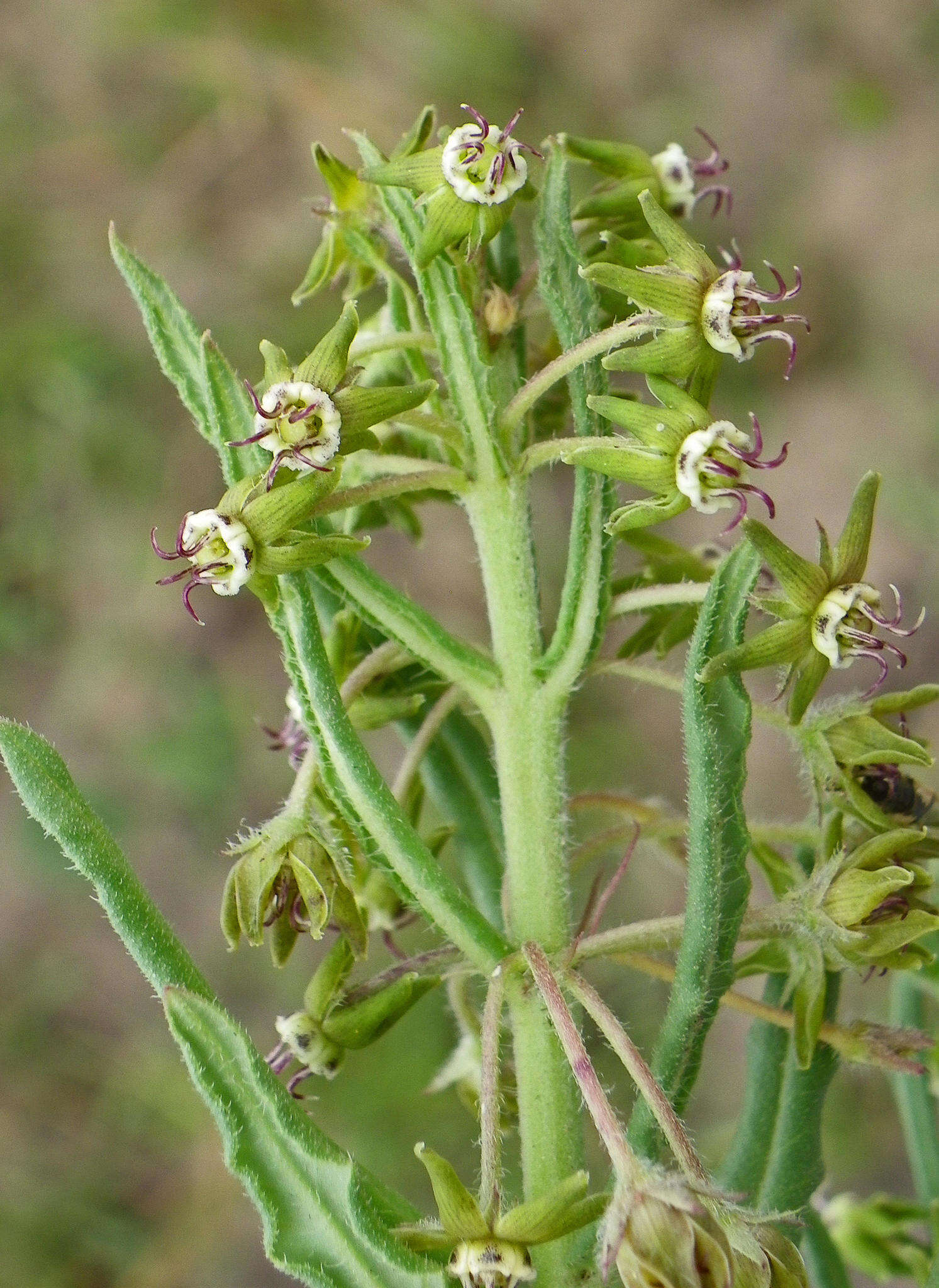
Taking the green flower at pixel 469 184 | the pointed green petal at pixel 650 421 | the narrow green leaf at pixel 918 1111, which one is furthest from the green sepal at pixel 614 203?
the narrow green leaf at pixel 918 1111

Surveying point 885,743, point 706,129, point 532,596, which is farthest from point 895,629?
point 706,129

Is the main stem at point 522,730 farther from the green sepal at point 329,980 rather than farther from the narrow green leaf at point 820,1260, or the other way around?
the narrow green leaf at point 820,1260

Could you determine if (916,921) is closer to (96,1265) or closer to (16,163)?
(96,1265)

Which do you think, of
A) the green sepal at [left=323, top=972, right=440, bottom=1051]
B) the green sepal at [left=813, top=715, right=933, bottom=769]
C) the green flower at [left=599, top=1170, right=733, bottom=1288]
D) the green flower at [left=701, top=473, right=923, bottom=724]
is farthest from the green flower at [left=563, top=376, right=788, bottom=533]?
the green flower at [left=599, top=1170, right=733, bottom=1288]

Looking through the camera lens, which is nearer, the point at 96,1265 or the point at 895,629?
the point at 895,629

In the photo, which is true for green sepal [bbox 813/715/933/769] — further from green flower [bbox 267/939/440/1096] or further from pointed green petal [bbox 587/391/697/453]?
green flower [bbox 267/939/440/1096]
